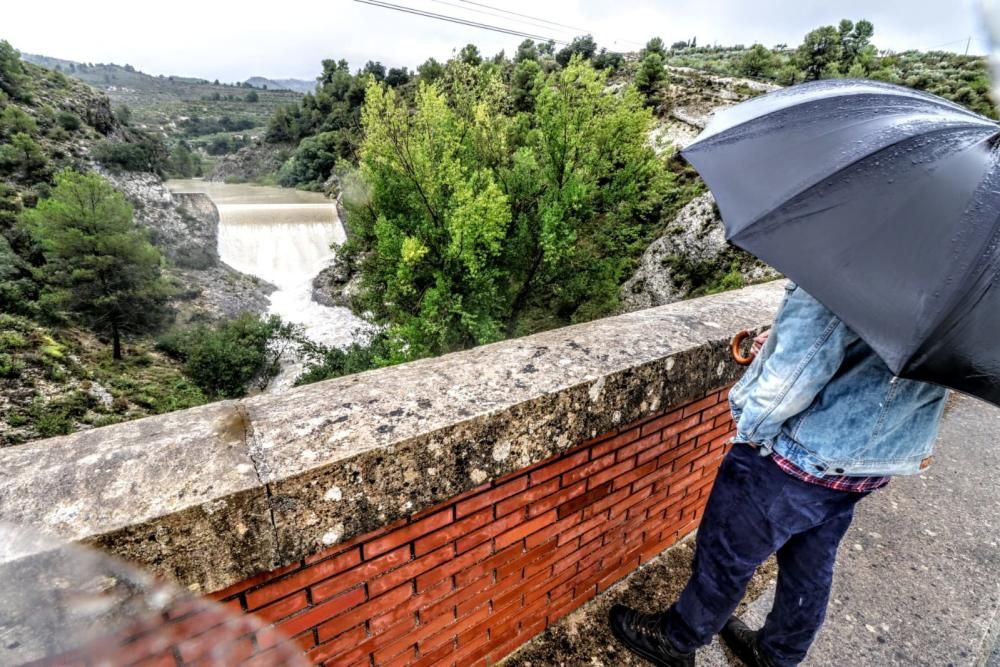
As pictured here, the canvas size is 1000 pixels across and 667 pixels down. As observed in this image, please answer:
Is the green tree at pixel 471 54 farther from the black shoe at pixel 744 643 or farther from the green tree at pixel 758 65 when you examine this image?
the black shoe at pixel 744 643

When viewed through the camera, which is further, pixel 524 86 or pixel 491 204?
pixel 524 86

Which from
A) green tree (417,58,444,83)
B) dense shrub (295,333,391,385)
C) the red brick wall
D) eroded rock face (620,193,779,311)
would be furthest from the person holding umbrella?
green tree (417,58,444,83)

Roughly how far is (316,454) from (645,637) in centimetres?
142

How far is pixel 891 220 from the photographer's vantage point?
0.94 meters

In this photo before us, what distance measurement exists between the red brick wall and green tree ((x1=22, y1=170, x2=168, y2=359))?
87.0 feet

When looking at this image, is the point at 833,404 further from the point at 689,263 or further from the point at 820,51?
the point at 820,51

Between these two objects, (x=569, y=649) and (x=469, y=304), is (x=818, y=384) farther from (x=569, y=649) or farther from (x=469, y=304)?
(x=469, y=304)

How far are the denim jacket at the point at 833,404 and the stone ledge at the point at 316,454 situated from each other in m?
0.39

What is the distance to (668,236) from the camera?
687 inches

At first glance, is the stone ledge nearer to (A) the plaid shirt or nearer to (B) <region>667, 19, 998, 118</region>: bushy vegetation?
(A) the plaid shirt

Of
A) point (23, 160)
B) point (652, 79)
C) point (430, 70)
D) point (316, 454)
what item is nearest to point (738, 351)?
point (316, 454)

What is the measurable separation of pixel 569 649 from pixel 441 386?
1.15 meters

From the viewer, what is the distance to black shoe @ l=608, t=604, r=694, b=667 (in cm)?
164

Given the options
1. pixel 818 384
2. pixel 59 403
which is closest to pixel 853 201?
pixel 818 384
